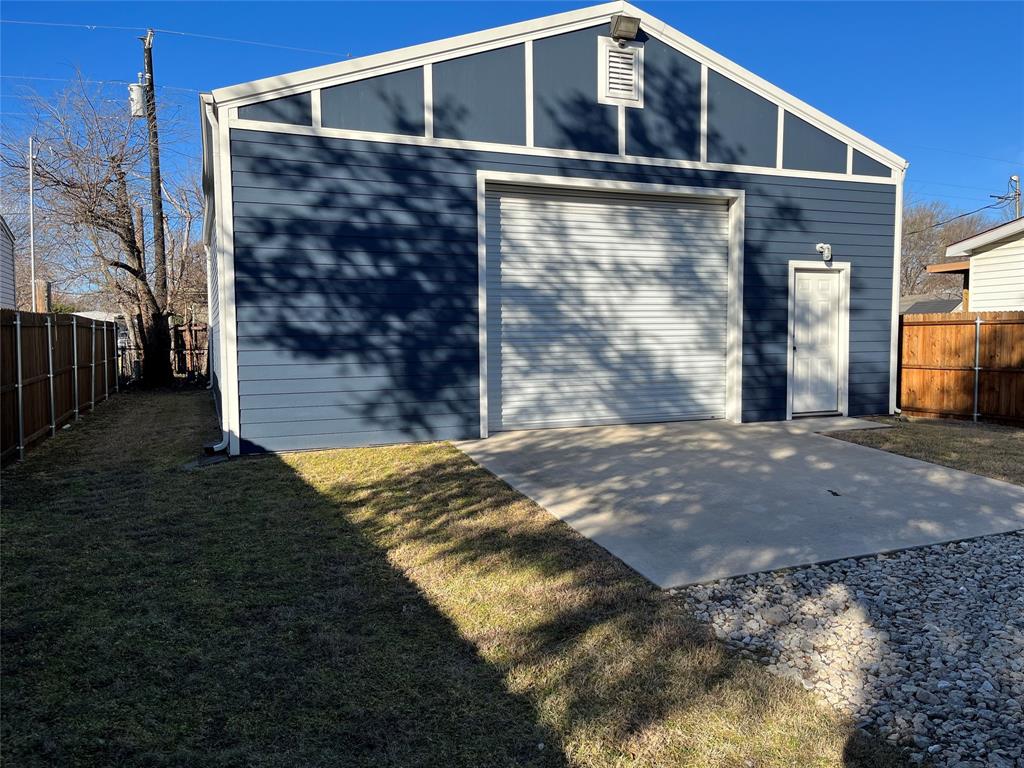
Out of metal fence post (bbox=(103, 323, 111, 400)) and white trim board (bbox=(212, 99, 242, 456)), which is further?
metal fence post (bbox=(103, 323, 111, 400))

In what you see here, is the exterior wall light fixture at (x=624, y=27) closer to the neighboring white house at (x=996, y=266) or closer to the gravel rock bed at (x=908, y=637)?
the gravel rock bed at (x=908, y=637)

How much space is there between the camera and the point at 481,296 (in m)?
7.84

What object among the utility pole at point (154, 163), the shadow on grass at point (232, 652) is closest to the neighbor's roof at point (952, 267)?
the shadow on grass at point (232, 652)

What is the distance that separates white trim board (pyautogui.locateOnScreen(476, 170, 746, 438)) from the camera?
7824 millimetres

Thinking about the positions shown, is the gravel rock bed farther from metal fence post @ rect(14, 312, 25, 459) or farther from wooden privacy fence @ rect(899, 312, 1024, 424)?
metal fence post @ rect(14, 312, 25, 459)

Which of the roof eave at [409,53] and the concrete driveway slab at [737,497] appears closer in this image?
the concrete driveway slab at [737,497]

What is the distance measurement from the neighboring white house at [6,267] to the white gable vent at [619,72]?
17.0 meters

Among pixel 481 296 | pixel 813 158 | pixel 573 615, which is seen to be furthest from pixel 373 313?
pixel 813 158

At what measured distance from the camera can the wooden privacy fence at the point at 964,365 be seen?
9062 millimetres

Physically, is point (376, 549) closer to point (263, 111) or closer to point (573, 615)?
point (573, 615)

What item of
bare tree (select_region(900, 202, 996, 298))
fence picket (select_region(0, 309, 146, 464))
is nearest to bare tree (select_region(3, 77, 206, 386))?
fence picket (select_region(0, 309, 146, 464))

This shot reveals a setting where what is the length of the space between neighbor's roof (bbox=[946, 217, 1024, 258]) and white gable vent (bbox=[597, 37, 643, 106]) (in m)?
8.72

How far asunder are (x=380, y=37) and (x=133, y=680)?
13.7 m

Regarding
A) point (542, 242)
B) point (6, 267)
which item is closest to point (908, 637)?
point (542, 242)
